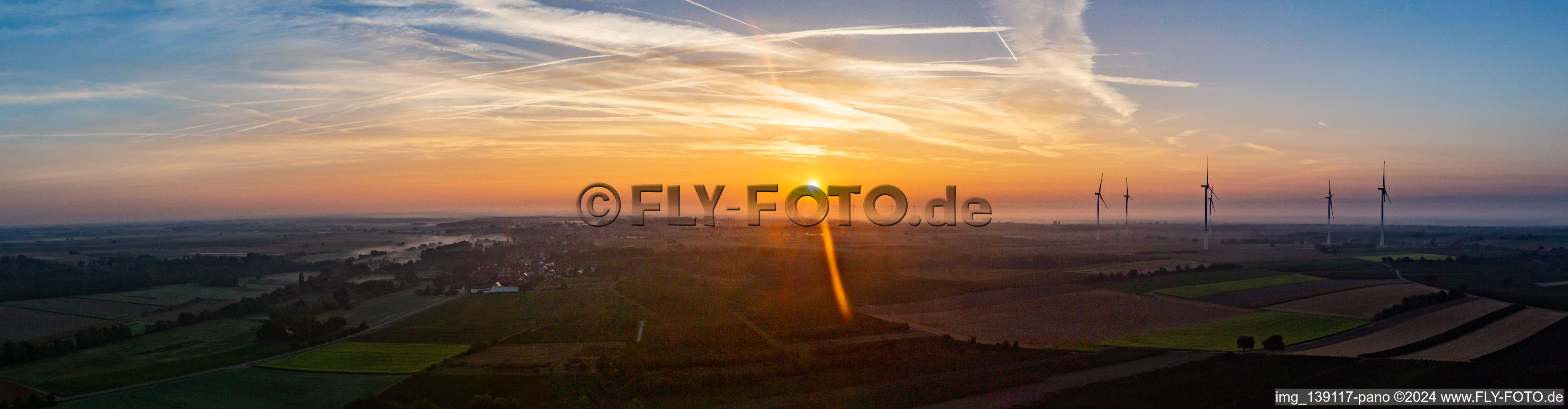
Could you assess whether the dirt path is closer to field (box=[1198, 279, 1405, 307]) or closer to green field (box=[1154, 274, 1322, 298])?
field (box=[1198, 279, 1405, 307])

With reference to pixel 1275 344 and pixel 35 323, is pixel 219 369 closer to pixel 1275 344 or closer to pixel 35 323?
pixel 35 323

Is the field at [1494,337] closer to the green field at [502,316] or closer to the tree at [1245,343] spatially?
the tree at [1245,343]

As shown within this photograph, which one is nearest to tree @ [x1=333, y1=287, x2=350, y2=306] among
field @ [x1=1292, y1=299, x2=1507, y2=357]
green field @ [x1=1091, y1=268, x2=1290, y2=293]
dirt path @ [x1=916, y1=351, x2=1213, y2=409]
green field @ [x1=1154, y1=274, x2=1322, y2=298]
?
dirt path @ [x1=916, y1=351, x2=1213, y2=409]

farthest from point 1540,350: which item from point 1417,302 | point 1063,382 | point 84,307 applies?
point 84,307

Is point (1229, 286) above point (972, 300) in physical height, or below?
above

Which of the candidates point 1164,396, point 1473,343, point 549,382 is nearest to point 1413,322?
point 1473,343

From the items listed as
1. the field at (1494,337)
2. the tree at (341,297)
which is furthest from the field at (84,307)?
the field at (1494,337)

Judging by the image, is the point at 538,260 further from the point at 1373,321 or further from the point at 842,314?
the point at 1373,321
